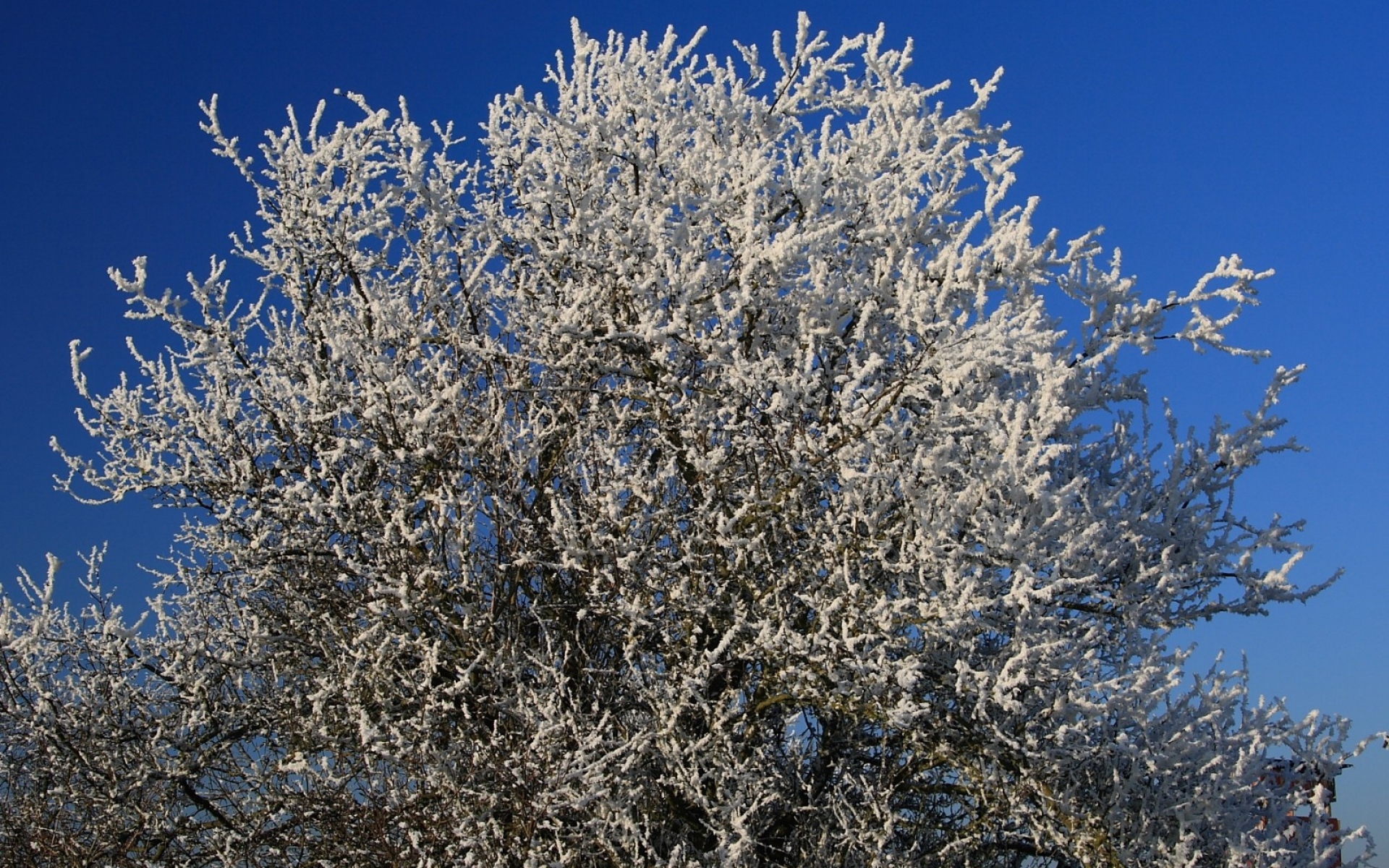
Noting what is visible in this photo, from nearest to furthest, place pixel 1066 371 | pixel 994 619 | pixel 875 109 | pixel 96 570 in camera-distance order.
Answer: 1. pixel 1066 371
2. pixel 994 619
3. pixel 875 109
4. pixel 96 570

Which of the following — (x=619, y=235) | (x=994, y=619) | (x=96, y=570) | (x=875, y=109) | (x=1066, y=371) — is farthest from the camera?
(x=96, y=570)

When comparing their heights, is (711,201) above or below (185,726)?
above

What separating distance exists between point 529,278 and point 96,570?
14.5ft

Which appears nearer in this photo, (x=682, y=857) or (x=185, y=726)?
(x=682, y=857)

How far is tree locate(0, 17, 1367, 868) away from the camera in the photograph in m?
5.94

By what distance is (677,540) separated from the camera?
6.49 m

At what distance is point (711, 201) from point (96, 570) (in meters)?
5.99

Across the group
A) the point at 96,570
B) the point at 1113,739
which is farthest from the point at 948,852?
the point at 96,570

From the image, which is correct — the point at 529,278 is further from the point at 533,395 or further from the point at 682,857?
the point at 682,857

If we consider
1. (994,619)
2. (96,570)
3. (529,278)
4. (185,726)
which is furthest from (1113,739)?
(96,570)

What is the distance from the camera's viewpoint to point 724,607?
6.29 m

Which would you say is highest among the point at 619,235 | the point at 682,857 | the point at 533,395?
the point at 619,235

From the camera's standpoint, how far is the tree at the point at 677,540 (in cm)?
594

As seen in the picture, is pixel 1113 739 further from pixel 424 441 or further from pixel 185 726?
pixel 185 726
